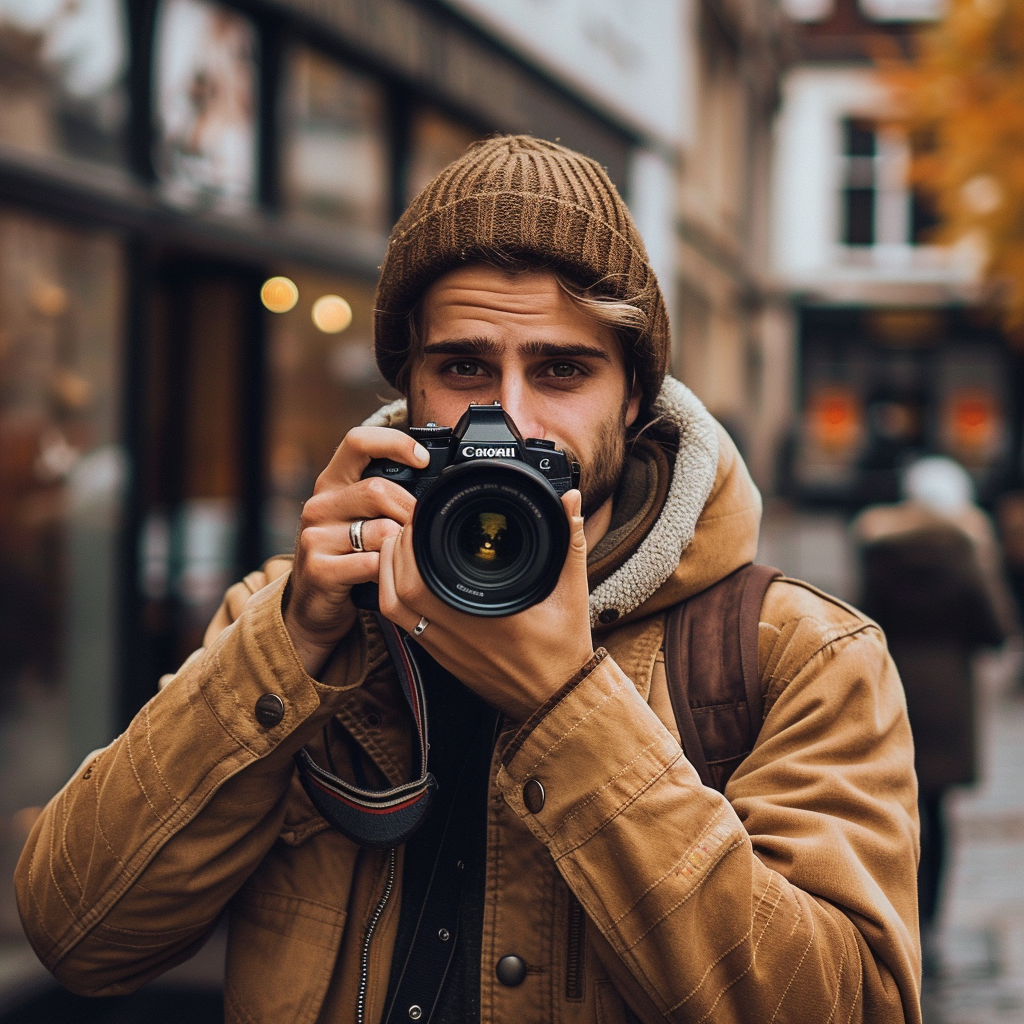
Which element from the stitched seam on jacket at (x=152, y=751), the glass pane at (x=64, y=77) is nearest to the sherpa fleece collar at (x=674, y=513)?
the stitched seam on jacket at (x=152, y=751)

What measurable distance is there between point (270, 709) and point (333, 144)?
16.4ft

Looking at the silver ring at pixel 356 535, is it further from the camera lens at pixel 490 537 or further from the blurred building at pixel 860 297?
the blurred building at pixel 860 297

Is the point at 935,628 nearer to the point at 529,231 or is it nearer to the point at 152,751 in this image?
the point at 529,231

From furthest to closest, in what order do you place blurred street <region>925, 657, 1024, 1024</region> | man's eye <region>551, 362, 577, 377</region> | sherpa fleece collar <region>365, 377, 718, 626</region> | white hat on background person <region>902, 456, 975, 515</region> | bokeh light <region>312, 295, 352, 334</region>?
bokeh light <region>312, 295, 352, 334</region>
white hat on background person <region>902, 456, 975, 515</region>
blurred street <region>925, 657, 1024, 1024</region>
man's eye <region>551, 362, 577, 377</region>
sherpa fleece collar <region>365, 377, 718, 626</region>

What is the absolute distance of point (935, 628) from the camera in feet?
17.4

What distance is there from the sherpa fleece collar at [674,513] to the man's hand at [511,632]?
19cm

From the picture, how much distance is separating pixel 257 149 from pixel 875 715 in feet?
15.3

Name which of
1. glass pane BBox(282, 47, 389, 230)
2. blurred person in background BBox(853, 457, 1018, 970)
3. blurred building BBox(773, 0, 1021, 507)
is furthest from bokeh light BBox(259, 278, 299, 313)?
blurred building BBox(773, 0, 1021, 507)

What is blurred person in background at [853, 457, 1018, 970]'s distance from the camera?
518 cm

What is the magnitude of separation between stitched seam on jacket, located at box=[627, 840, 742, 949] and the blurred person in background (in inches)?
153

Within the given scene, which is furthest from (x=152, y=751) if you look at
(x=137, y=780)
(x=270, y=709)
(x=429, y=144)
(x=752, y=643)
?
(x=429, y=144)

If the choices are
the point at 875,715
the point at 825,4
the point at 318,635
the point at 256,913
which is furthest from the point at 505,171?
the point at 825,4

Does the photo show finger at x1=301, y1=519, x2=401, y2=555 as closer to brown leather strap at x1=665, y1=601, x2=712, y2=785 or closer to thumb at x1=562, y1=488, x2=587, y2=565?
thumb at x1=562, y1=488, x2=587, y2=565

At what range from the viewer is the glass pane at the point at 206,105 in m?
4.93
